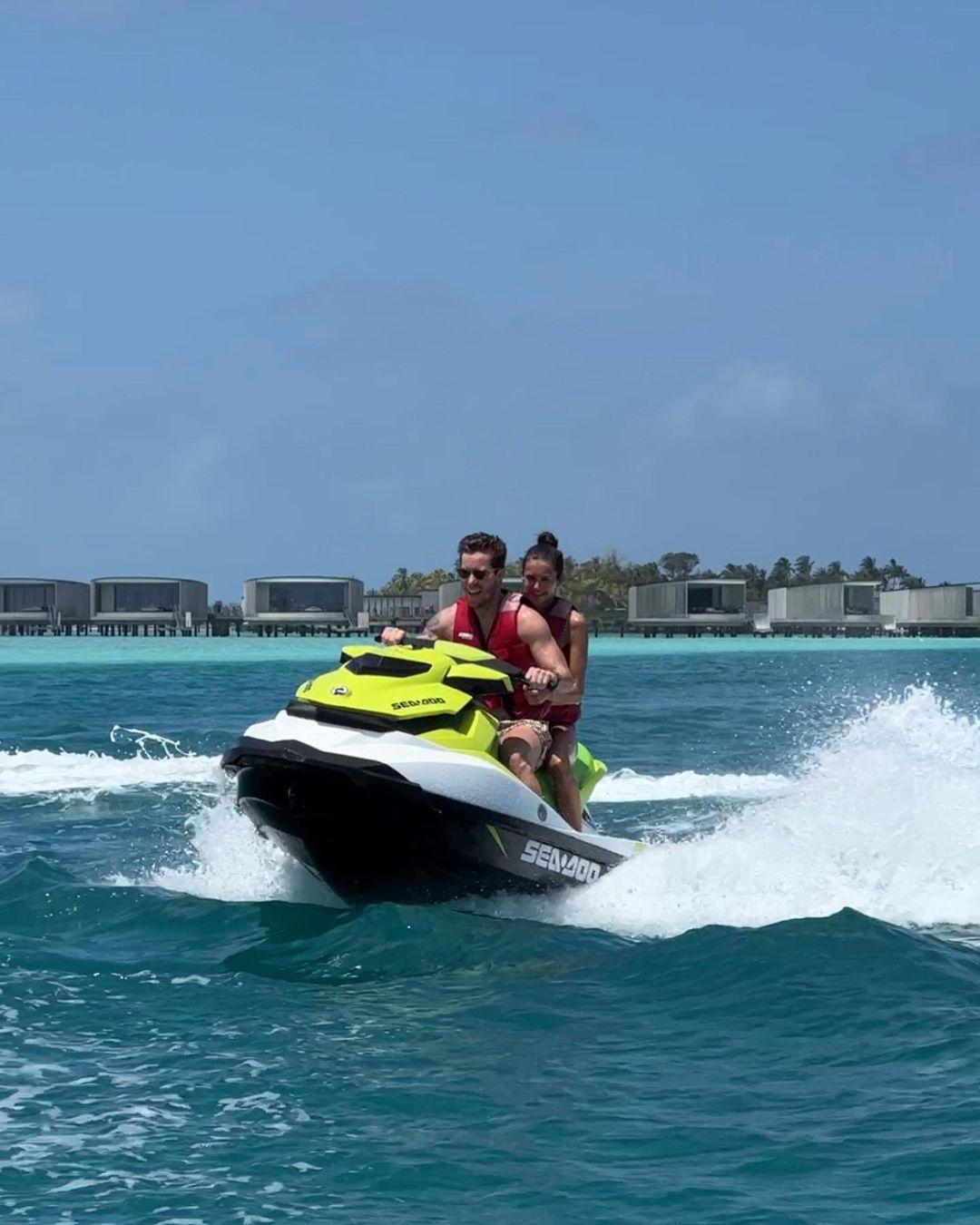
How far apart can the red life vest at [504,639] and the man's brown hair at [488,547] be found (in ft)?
0.90

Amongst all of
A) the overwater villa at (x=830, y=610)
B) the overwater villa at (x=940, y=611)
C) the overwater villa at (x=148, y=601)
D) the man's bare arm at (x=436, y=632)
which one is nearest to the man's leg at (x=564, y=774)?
the man's bare arm at (x=436, y=632)

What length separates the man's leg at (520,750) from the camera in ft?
22.5

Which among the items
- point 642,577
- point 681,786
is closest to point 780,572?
point 642,577

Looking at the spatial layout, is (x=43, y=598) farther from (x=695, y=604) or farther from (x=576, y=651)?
(x=576, y=651)

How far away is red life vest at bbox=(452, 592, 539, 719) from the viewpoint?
695 centimetres

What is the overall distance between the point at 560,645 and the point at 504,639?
13.5 inches

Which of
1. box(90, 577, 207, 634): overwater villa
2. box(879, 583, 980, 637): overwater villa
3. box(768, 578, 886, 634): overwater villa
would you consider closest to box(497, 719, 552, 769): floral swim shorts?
box(90, 577, 207, 634): overwater villa

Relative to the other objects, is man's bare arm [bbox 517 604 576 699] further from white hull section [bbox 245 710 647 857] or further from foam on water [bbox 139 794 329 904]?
foam on water [bbox 139 794 329 904]

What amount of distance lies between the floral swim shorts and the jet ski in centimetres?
13

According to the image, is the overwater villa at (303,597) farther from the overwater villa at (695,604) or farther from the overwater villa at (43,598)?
the overwater villa at (695,604)

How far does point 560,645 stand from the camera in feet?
23.6

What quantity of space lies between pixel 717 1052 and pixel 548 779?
242 cm

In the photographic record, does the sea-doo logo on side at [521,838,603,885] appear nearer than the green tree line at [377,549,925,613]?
Yes

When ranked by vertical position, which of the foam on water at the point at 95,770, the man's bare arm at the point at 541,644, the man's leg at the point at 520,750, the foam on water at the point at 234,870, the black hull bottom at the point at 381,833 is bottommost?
the foam on water at the point at 95,770
